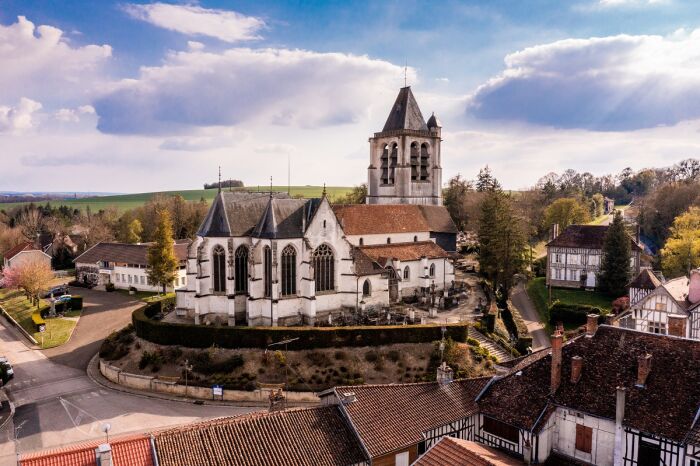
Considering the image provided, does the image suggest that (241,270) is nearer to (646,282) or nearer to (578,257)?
(646,282)

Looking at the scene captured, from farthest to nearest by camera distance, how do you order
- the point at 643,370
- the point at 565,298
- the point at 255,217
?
the point at 565,298
the point at 255,217
the point at 643,370

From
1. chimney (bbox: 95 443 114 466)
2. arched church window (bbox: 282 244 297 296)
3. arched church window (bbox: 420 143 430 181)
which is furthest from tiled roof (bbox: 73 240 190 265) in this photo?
chimney (bbox: 95 443 114 466)

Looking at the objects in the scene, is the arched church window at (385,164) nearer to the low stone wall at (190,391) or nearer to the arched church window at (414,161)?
the arched church window at (414,161)

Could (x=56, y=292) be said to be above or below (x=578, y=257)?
below

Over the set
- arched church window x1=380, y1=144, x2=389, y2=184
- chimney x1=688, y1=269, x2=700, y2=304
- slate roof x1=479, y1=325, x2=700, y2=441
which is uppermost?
arched church window x1=380, y1=144, x2=389, y2=184

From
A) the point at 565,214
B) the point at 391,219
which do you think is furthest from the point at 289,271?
the point at 565,214

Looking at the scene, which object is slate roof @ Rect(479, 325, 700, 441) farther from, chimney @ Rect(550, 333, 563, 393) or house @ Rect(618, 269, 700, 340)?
house @ Rect(618, 269, 700, 340)

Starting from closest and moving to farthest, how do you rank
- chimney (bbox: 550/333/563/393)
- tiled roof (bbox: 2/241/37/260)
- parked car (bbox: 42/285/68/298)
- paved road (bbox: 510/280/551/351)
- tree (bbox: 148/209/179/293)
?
chimney (bbox: 550/333/563/393) → paved road (bbox: 510/280/551/351) → tree (bbox: 148/209/179/293) → parked car (bbox: 42/285/68/298) → tiled roof (bbox: 2/241/37/260)
